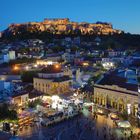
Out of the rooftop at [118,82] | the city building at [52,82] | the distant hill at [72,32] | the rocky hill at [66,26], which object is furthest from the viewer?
the rocky hill at [66,26]

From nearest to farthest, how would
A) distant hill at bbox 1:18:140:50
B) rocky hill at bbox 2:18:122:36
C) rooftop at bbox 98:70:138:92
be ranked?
rooftop at bbox 98:70:138:92
distant hill at bbox 1:18:140:50
rocky hill at bbox 2:18:122:36

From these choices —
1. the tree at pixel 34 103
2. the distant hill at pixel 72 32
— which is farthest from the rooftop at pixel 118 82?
the distant hill at pixel 72 32

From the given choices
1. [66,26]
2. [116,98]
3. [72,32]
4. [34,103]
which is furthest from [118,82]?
[66,26]

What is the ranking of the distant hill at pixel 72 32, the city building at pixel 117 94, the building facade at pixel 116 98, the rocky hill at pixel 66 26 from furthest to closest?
the rocky hill at pixel 66 26, the distant hill at pixel 72 32, the city building at pixel 117 94, the building facade at pixel 116 98

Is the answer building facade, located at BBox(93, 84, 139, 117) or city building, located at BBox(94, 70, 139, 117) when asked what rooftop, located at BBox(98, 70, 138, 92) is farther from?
building facade, located at BBox(93, 84, 139, 117)

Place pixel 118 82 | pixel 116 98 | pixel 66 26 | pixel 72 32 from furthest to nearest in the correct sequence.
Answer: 1. pixel 66 26
2. pixel 72 32
3. pixel 118 82
4. pixel 116 98

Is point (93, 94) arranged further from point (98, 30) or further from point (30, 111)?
point (98, 30)

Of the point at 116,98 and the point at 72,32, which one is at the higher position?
the point at 72,32

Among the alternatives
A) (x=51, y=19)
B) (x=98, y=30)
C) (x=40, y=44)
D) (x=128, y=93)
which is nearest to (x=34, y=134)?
(x=128, y=93)

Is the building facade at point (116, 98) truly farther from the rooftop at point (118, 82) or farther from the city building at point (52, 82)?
the city building at point (52, 82)

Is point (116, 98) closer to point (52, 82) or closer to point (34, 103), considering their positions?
point (34, 103)

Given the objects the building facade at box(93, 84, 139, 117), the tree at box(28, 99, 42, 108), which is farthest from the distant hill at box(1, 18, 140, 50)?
the tree at box(28, 99, 42, 108)

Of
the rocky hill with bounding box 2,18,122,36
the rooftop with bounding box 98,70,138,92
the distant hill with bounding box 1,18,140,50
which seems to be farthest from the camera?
the rocky hill with bounding box 2,18,122,36
